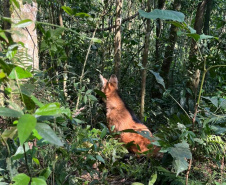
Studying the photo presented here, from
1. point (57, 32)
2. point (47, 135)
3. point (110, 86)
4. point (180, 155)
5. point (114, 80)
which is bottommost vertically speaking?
point (110, 86)

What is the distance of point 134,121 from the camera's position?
4266 mm

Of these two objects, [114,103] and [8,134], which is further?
[114,103]

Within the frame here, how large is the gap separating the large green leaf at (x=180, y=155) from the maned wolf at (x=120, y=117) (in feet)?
6.75

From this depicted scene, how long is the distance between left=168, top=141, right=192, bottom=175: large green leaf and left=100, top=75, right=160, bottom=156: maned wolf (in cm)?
206

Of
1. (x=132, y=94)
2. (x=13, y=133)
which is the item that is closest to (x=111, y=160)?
(x=13, y=133)

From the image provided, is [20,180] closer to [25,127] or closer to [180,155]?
[25,127]

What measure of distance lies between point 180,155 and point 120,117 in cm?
268

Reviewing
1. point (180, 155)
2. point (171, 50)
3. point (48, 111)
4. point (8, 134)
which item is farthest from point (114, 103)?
point (48, 111)

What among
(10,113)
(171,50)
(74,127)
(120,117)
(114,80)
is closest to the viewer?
(10,113)

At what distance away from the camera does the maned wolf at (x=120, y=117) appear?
396 cm

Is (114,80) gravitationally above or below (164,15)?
below

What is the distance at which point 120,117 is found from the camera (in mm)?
4402

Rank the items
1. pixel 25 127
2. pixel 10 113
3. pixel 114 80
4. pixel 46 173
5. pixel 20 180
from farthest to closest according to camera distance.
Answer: pixel 114 80 → pixel 46 173 → pixel 20 180 → pixel 10 113 → pixel 25 127

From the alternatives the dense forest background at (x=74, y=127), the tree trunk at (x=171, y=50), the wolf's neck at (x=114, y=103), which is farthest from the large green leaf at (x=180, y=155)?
the tree trunk at (x=171, y=50)
